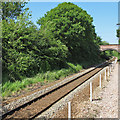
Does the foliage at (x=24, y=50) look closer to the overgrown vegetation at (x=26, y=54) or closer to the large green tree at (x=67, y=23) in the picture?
the overgrown vegetation at (x=26, y=54)

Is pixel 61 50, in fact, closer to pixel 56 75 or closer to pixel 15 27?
pixel 56 75

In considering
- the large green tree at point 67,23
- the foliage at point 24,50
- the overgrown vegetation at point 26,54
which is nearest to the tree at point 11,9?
the overgrown vegetation at point 26,54

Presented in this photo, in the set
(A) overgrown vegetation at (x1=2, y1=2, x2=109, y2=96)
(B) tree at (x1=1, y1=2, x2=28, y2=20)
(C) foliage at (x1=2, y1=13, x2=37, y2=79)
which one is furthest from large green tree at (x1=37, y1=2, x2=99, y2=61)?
(C) foliage at (x1=2, y1=13, x2=37, y2=79)

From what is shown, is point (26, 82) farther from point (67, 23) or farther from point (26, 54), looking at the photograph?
point (67, 23)

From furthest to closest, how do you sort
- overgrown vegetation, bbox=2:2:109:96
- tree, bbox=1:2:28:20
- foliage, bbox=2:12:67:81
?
tree, bbox=1:2:28:20, foliage, bbox=2:12:67:81, overgrown vegetation, bbox=2:2:109:96

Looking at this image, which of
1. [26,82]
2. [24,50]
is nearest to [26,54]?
[24,50]

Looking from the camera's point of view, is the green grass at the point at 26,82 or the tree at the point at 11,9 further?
the tree at the point at 11,9

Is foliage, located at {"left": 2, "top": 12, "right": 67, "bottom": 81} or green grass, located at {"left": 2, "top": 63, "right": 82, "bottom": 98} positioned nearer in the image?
green grass, located at {"left": 2, "top": 63, "right": 82, "bottom": 98}

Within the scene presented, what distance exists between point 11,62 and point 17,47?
5.79ft

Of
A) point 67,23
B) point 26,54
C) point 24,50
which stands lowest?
point 26,54

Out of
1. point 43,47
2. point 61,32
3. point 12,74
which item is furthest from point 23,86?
point 61,32

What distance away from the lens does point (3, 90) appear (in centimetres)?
1015

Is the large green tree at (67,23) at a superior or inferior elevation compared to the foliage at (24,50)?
superior

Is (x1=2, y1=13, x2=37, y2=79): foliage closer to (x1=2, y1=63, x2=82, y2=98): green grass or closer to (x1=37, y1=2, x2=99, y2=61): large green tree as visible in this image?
(x1=2, y1=63, x2=82, y2=98): green grass
